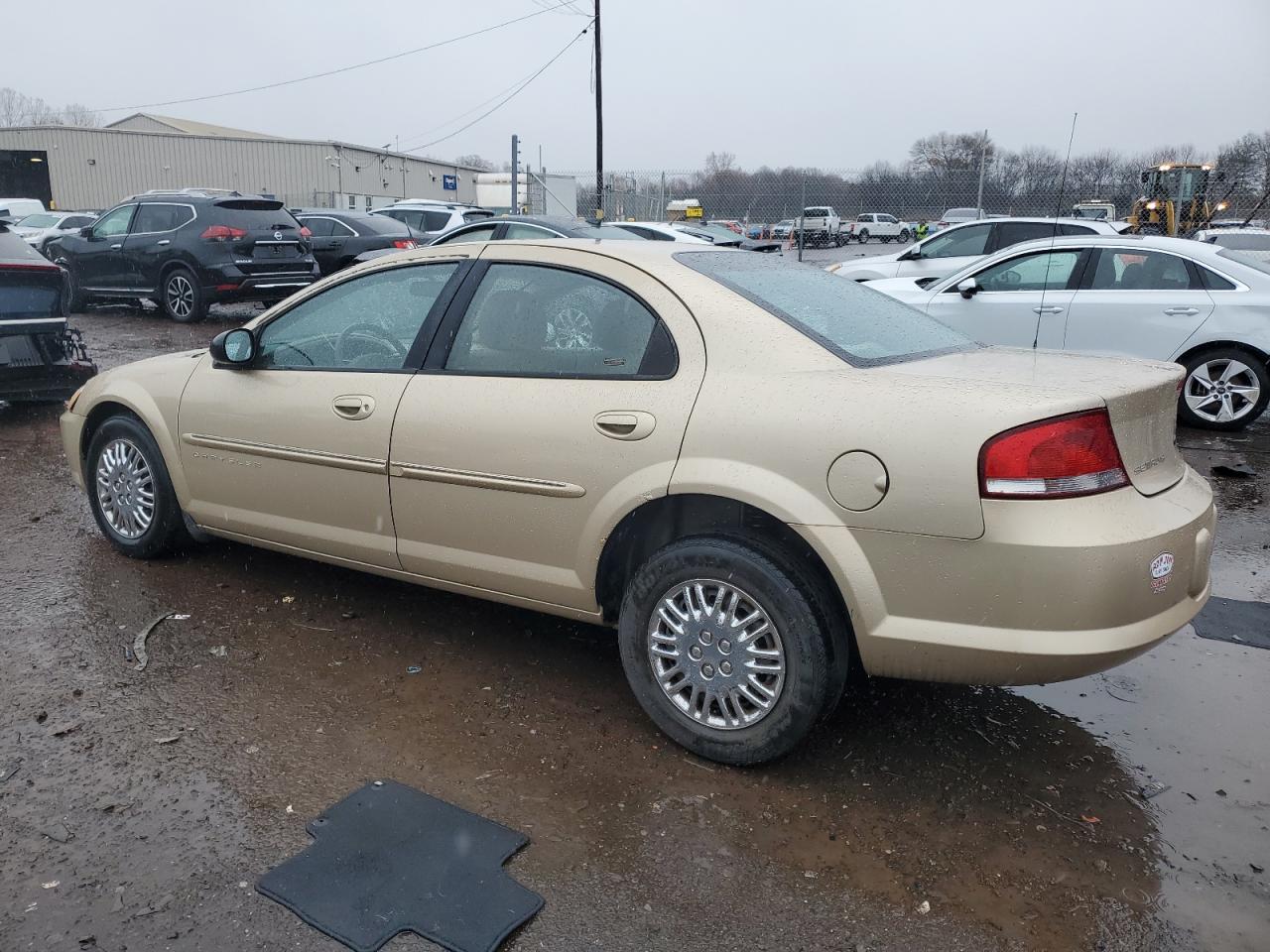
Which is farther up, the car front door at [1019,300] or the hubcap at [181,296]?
the car front door at [1019,300]

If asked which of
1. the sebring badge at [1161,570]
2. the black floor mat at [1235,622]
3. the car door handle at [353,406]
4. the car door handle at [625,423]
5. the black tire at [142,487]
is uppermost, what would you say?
the car door handle at [625,423]

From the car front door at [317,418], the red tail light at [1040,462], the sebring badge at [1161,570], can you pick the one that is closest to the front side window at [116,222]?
the car front door at [317,418]

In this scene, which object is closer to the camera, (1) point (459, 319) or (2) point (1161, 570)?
(2) point (1161, 570)

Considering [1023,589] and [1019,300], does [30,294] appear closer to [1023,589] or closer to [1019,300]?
[1023,589]

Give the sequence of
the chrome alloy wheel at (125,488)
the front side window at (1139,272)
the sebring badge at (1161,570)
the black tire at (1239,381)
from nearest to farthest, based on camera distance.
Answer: the sebring badge at (1161,570)
the chrome alloy wheel at (125,488)
the black tire at (1239,381)
the front side window at (1139,272)

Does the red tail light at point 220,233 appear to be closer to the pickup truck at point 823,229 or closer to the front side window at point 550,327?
the front side window at point 550,327

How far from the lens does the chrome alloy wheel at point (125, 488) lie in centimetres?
481

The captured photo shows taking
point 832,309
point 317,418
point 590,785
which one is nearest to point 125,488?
point 317,418

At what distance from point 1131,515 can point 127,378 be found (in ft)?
14.3

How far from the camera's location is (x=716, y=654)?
10.3ft

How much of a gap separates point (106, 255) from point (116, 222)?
514mm

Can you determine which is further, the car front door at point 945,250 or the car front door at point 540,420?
the car front door at point 945,250

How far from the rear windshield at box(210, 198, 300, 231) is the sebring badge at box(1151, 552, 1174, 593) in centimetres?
1341

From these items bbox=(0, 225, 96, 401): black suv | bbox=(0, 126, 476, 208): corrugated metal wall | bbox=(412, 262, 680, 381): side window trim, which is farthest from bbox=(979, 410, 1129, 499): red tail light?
bbox=(0, 126, 476, 208): corrugated metal wall
